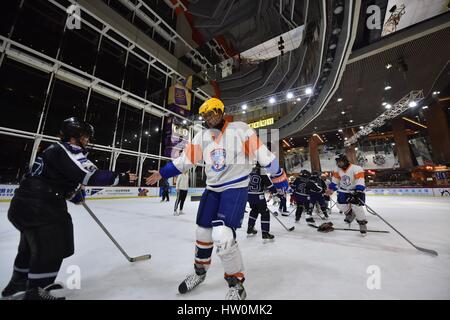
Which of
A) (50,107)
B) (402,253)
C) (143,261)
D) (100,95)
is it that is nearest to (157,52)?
(100,95)

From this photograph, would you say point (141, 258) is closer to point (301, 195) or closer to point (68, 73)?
point (301, 195)

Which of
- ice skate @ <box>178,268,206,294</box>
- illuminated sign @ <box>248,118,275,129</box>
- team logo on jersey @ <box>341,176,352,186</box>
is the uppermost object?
illuminated sign @ <box>248,118,275,129</box>

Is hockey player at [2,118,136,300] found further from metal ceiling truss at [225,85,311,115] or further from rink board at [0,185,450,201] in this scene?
metal ceiling truss at [225,85,311,115]

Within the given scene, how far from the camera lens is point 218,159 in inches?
63.1

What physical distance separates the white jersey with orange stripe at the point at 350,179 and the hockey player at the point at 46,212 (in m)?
4.10

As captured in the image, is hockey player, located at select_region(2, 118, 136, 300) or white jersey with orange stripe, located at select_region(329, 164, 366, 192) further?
white jersey with orange stripe, located at select_region(329, 164, 366, 192)

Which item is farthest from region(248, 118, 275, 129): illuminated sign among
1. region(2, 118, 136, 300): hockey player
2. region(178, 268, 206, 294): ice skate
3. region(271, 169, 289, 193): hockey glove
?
region(2, 118, 136, 300): hockey player

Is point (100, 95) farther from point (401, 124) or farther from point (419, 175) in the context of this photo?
point (419, 175)

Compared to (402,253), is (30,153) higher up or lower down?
higher up

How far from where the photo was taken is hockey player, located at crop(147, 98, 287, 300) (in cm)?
141

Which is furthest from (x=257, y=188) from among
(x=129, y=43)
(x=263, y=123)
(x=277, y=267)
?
(x=263, y=123)

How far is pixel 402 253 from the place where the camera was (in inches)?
93.4

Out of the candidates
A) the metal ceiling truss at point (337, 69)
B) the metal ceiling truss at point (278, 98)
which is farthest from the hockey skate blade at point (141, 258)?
the metal ceiling truss at point (278, 98)
